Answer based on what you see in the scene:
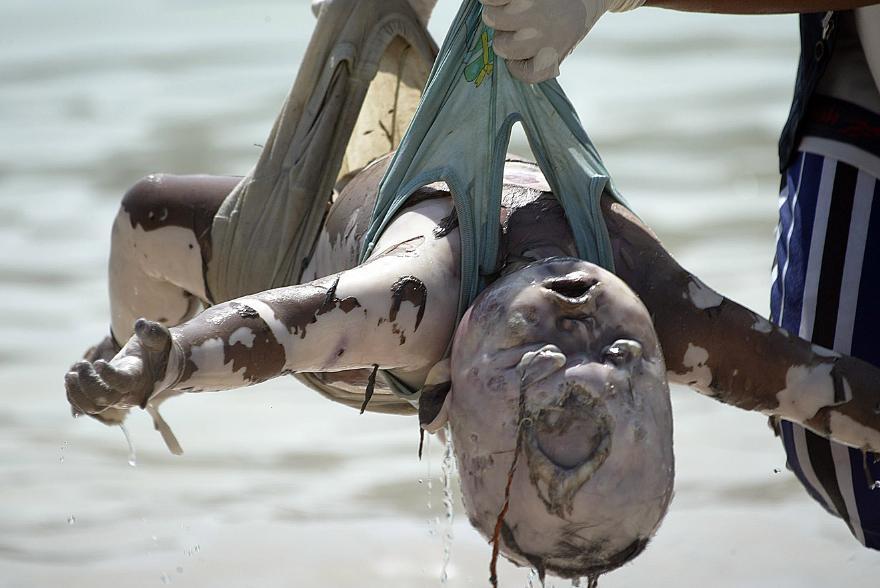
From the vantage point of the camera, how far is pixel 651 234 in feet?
7.72

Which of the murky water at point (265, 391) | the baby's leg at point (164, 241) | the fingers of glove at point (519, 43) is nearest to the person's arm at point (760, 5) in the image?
the fingers of glove at point (519, 43)

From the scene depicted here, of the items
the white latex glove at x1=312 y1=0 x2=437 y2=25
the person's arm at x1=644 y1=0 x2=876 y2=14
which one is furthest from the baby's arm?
the white latex glove at x1=312 y1=0 x2=437 y2=25

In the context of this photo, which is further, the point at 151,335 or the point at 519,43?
the point at 519,43

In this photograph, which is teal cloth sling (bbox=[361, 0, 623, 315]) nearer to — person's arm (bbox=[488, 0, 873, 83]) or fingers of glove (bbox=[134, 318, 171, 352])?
person's arm (bbox=[488, 0, 873, 83])

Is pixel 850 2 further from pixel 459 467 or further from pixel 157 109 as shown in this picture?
pixel 157 109

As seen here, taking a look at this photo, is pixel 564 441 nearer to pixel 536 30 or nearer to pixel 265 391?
pixel 536 30

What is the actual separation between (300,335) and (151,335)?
0.27 m

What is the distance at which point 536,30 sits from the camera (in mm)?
2115

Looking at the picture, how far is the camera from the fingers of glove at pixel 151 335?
6.04 feet

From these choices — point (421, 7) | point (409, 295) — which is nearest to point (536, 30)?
Answer: point (409, 295)

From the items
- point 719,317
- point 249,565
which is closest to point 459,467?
point 719,317

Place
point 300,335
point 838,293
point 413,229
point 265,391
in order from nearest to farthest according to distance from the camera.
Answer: point 300,335
point 413,229
point 838,293
point 265,391

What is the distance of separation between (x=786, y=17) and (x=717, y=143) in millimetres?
3136

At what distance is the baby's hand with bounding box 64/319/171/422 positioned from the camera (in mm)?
1768
